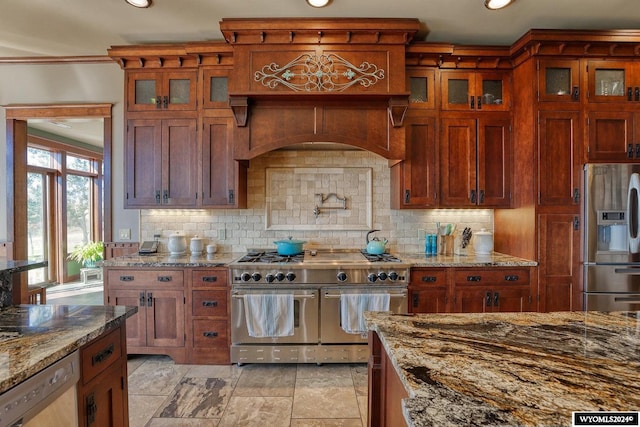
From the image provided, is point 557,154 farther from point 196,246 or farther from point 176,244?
point 176,244

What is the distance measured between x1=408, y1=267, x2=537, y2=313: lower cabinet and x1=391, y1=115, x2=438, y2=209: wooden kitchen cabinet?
69 cm

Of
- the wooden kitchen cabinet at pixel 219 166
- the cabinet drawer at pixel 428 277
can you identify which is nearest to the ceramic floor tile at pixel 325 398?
the cabinet drawer at pixel 428 277

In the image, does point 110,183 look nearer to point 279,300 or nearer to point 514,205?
point 279,300

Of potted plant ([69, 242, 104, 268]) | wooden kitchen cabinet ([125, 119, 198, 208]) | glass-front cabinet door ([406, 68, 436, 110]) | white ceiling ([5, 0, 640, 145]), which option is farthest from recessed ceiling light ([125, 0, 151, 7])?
potted plant ([69, 242, 104, 268])

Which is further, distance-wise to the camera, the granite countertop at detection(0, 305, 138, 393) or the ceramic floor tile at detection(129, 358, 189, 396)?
the ceramic floor tile at detection(129, 358, 189, 396)

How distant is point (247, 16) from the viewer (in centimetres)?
265

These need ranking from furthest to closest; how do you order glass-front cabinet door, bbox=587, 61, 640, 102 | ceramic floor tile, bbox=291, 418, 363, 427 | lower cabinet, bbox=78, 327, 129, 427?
glass-front cabinet door, bbox=587, 61, 640, 102 → ceramic floor tile, bbox=291, 418, 363, 427 → lower cabinet, bbox=78, 327, 129, 427

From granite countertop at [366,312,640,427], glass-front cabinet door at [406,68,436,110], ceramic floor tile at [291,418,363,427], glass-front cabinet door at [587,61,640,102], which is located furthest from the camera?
glass-front cabinet door at [406,68,436,110]

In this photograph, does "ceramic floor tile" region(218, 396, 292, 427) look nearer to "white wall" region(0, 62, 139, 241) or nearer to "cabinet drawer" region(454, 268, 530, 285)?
"cabinet drawer" region(454, 268, 530, 285)

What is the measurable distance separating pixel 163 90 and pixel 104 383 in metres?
2.61

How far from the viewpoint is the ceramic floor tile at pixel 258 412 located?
2.07 meters

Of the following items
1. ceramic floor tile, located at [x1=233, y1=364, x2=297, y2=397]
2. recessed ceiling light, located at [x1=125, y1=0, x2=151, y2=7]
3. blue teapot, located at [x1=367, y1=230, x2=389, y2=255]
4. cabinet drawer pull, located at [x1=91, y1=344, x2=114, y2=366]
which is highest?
recessed ceiling light, located at [x1=125, y1=0, x2=151, y2=7]

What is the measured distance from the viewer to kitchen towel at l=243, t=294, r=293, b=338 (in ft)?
8.87

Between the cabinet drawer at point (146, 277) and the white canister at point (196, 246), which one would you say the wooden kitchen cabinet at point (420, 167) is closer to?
the white canister at point (196, 246)
